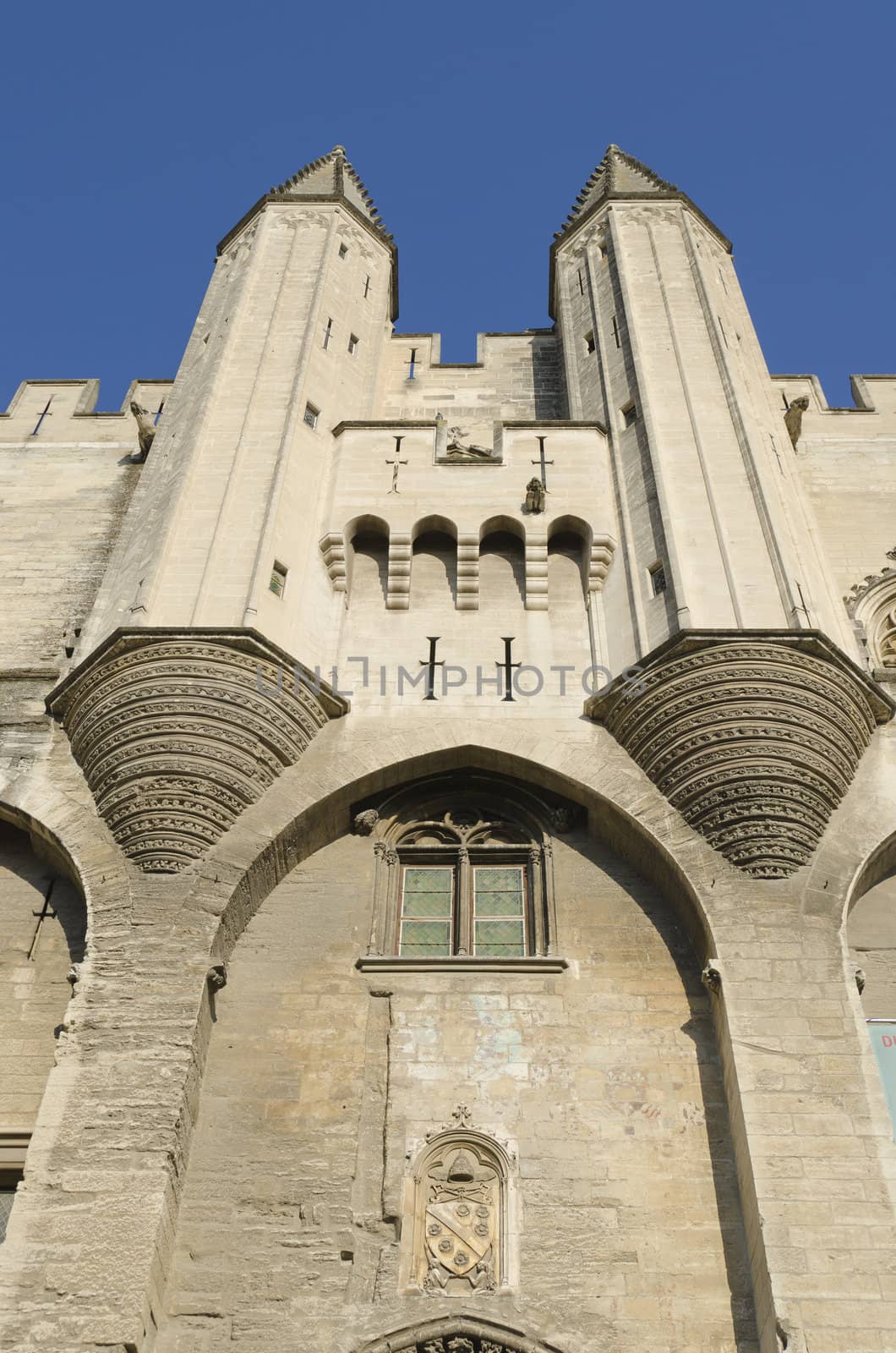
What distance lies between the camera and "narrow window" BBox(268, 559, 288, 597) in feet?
40.8

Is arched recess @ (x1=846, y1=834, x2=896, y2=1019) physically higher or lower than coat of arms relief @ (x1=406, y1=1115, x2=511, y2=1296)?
higher

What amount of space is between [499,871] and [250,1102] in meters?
3.00

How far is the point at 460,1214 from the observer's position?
8.88m

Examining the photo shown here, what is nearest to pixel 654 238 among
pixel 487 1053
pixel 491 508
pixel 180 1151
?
pixel 491 508

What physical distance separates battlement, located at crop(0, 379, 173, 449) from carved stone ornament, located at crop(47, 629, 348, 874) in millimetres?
6116

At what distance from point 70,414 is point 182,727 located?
8082 millimetres

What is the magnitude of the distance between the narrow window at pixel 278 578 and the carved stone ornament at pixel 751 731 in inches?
121

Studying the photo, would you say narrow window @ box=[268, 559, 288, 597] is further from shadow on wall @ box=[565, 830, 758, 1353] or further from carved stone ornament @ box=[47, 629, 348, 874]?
shadow on wall @ box=[565, 830, 758, 1353]

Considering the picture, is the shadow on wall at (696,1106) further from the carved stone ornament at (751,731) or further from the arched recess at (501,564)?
the arched recess at (501,564)

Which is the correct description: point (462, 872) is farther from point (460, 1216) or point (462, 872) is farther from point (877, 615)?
point (877, 615)

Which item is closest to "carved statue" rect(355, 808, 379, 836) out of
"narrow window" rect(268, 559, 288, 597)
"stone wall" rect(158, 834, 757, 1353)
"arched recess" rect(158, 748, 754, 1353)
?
"arched recess" rect(158, 748, 754, 1353)

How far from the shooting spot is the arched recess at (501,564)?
523 inches

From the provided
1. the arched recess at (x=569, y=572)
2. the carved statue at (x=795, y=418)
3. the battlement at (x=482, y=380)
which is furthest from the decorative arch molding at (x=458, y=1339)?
the battlement at (x=482, y=380)

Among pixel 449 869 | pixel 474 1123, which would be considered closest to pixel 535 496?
pixel 449 869
